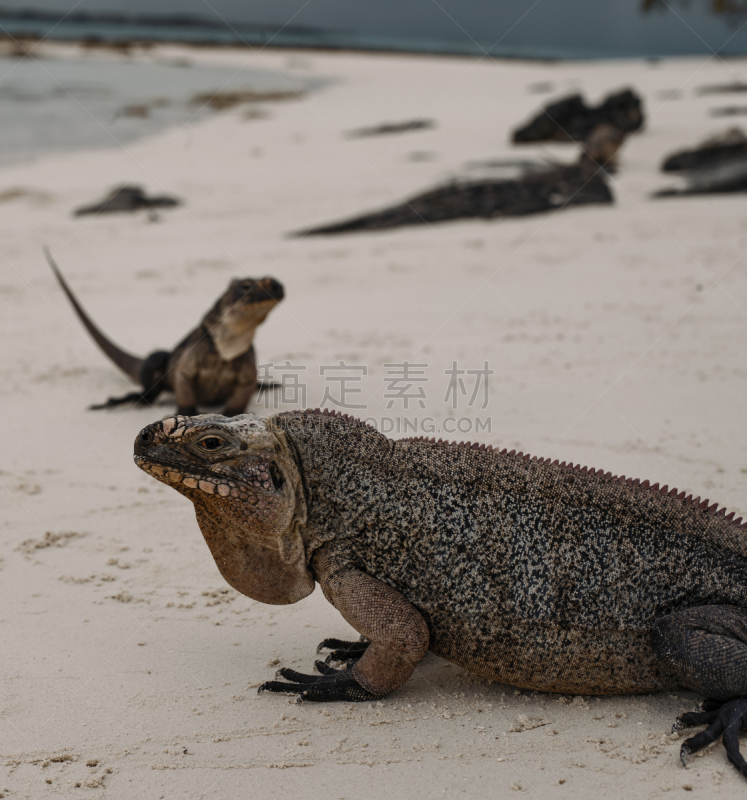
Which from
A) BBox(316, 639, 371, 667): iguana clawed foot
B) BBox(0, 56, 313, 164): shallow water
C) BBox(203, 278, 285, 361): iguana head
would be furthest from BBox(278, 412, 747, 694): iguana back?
BBox(0, 56, 313, 164): shallow water

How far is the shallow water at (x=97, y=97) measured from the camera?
85.5 feet

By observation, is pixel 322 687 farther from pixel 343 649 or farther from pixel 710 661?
pixel 710 661

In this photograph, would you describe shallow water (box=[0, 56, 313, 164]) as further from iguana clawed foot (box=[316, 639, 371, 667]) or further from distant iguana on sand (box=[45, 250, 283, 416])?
iguana clawed foot (box=[316, 639, 371, 667])

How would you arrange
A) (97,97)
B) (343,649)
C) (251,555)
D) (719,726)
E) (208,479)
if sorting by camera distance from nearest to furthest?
1. (719,726)
2. (208,479)
3. (251,555)
4. (343,649)
5. (97,97)

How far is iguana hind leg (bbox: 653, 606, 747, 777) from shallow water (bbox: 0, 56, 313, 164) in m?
22.8

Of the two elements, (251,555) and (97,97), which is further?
(97,97)

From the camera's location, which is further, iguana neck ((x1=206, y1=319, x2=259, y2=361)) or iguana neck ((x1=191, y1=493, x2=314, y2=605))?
iguana neck ((x1=206, y1=319, x2=259, y2=361))

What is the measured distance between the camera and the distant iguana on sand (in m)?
6.27

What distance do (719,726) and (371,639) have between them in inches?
46.6

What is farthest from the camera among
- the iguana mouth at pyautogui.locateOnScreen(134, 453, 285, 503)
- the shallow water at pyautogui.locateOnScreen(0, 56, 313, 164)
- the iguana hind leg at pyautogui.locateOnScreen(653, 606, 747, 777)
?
the shallow water at pyautogui.locateOnScreen(0, 56, 313, 164)

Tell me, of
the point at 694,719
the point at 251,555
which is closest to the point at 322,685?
the point at 251,555

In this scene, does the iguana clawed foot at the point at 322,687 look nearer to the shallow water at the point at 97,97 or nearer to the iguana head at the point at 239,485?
the iguana head at the point at 239,485

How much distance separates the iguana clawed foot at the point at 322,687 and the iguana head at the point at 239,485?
1.19 ft

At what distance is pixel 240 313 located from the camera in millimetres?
6301
